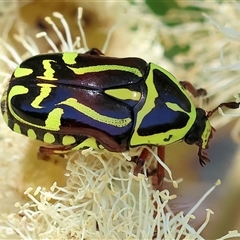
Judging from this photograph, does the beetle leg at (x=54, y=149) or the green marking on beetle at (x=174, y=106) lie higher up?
the green marking on beetle at (x=174, y=106)

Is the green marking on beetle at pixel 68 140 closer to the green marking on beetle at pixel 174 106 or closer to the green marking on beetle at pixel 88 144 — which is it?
the green marking on beetle at pixel 88 144

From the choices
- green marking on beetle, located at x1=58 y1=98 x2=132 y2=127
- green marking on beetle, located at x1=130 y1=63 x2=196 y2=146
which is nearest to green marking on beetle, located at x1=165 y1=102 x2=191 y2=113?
green marking on beetle, located at x1=130 y1=63 x2=196 y2=146

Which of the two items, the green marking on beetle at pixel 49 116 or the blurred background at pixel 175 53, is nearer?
the green marking on beetle at pixel 49 116

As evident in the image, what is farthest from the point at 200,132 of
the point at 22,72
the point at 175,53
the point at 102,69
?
the point at 175,53

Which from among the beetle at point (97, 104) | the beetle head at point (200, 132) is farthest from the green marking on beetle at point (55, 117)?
the beetle head at point (200, 132)

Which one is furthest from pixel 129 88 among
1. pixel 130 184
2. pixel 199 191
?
pixel 199 191

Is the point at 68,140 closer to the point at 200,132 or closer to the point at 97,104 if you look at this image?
the point at 97,104

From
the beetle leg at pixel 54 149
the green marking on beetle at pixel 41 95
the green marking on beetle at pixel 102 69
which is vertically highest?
the green marking on beetle at pixel 102 69
